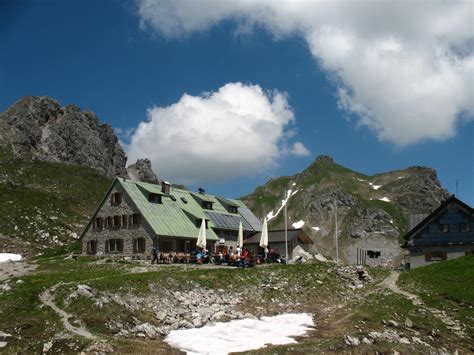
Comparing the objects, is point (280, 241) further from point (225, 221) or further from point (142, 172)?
point (142, 172)

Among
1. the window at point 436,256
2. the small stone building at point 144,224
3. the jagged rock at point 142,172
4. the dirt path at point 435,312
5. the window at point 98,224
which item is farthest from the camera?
the jagged rock at point 142,172

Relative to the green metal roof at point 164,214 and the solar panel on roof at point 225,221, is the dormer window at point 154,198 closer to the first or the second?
the green metal roof at point 164,214

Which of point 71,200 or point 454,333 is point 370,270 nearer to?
point 454,333

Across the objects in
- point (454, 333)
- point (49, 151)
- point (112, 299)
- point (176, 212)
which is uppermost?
point (49, 151)

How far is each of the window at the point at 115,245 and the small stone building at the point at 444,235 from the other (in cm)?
3309

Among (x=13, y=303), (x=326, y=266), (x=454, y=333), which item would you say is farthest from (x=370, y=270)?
(x=13, y=303)

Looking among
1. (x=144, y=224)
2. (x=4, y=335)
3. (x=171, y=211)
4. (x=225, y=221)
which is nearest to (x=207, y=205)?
(x=225, y=221)

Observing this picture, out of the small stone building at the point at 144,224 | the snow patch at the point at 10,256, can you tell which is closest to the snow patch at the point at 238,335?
the small stone building at the point at 144,224

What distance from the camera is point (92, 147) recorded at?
160375 millimetres

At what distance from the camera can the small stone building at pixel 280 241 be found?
66.0 m

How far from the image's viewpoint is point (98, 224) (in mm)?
59688

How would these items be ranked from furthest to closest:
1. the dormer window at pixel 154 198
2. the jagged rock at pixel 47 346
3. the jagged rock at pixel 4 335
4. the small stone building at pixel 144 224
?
the dormer window at pixel 154 198
the small stone building at pixel 144 224
the jagged rock at pixel 4 335
the jagged rock at pixel 47 346

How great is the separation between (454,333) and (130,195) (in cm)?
3791

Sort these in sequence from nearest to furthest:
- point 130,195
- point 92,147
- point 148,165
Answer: point 130,195 → point 92,147 → point 148,165
